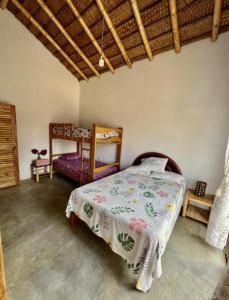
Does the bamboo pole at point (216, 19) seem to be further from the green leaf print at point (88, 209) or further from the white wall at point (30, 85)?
the white wall at point (30, 85)

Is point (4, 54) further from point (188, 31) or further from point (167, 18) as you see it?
point (188, 31)

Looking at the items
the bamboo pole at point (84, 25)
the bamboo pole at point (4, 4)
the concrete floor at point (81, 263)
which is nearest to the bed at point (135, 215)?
the concrete floor at point (81, 263)

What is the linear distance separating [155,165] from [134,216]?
5.02ft

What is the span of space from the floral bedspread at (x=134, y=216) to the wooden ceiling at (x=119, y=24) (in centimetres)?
261

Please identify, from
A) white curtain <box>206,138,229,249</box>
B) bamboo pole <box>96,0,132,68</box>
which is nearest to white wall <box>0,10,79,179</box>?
bamboo pole <box>96,0,132,68</box>

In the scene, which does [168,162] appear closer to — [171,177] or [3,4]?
[171,177]

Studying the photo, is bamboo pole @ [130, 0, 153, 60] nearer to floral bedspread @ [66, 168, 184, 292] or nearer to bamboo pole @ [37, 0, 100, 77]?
bamboo pole @ [37, 0, 100, 77]

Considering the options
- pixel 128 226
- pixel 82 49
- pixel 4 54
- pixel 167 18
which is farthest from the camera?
pixel 82 49

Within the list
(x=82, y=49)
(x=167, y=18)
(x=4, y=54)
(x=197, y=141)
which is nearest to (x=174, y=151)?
(x=197, y=141)

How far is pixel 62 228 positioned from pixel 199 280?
181cm

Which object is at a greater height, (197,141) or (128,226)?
(197,141)

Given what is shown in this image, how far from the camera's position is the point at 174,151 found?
293cm

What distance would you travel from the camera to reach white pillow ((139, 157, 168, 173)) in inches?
112

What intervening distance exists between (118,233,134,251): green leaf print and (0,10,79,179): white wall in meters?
3.37
